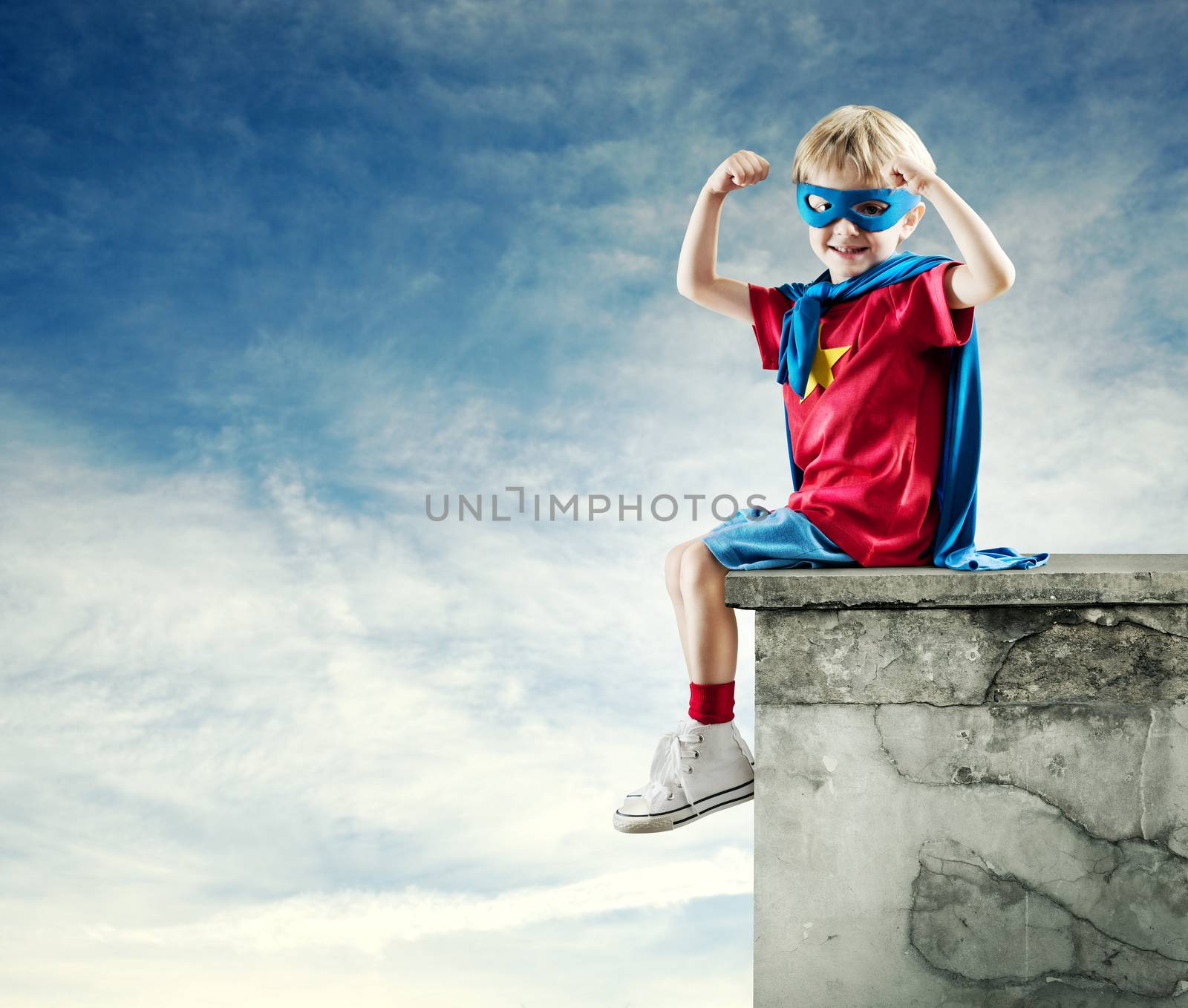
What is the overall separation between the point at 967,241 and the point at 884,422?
0.42m

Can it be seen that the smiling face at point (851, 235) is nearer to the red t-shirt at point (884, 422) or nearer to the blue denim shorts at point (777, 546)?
the red t-shirt at point (884, 422)

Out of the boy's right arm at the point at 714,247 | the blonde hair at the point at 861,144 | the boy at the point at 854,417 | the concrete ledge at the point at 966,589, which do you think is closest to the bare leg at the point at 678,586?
the boy at the point at 854,417

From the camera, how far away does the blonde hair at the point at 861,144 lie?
2.48 m

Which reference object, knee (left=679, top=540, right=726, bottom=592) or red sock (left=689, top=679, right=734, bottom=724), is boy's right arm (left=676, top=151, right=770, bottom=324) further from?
red sock (left=689, top=679, right=734, bottom=724)

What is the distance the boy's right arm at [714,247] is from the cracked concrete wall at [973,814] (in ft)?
2.75

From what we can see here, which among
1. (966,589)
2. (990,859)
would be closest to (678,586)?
(966,589)

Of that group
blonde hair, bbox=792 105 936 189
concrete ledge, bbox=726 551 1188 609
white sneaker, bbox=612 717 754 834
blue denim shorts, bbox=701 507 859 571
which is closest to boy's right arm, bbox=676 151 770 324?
blonde hair, bbox=792 105 936 189

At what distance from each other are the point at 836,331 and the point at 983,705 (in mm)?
899

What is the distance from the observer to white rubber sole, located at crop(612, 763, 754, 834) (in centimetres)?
238

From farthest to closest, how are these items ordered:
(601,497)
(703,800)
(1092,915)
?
(601,497), (703,800), (1092,915)

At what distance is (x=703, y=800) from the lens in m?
2.38

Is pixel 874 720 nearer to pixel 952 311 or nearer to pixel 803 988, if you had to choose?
pixel 803 988

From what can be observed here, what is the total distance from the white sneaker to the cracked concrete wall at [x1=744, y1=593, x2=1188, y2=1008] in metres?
0.21

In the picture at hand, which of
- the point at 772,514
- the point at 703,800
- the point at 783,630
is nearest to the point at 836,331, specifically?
the point at 772,514
